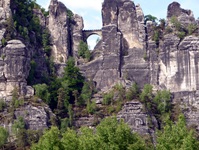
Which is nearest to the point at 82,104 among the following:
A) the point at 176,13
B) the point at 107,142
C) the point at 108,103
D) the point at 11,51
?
the point at 108,103

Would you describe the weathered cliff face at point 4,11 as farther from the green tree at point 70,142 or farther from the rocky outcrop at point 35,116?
the green tree at point 70,142

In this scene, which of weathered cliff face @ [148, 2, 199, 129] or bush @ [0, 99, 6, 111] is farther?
weathered cliff face @ [148, 2, 199, 129]

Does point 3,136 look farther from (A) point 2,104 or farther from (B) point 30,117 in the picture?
(A) point 2,104

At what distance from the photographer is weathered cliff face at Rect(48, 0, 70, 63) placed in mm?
79250

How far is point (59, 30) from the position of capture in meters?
79.8

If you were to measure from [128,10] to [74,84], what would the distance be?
9687 mm

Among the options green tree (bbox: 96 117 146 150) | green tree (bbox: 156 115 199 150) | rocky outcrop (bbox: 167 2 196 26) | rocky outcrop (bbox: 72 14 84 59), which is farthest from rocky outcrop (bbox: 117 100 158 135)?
green tree (bbox: 156 115 199 150)

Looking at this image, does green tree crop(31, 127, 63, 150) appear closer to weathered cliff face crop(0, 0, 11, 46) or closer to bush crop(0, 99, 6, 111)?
bush crop(0, 99, 6, 111)

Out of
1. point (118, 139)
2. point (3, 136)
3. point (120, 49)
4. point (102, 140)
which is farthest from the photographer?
point (120, 49)

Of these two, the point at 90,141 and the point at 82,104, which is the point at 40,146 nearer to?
the point at 90,141

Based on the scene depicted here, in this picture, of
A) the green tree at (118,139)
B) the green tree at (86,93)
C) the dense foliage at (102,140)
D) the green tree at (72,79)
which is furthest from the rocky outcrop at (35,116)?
the green tree at (118,139)

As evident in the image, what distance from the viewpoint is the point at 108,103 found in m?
71.5

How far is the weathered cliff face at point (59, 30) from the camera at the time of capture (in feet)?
260

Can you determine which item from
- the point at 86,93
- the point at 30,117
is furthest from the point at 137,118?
the point at 30,117
